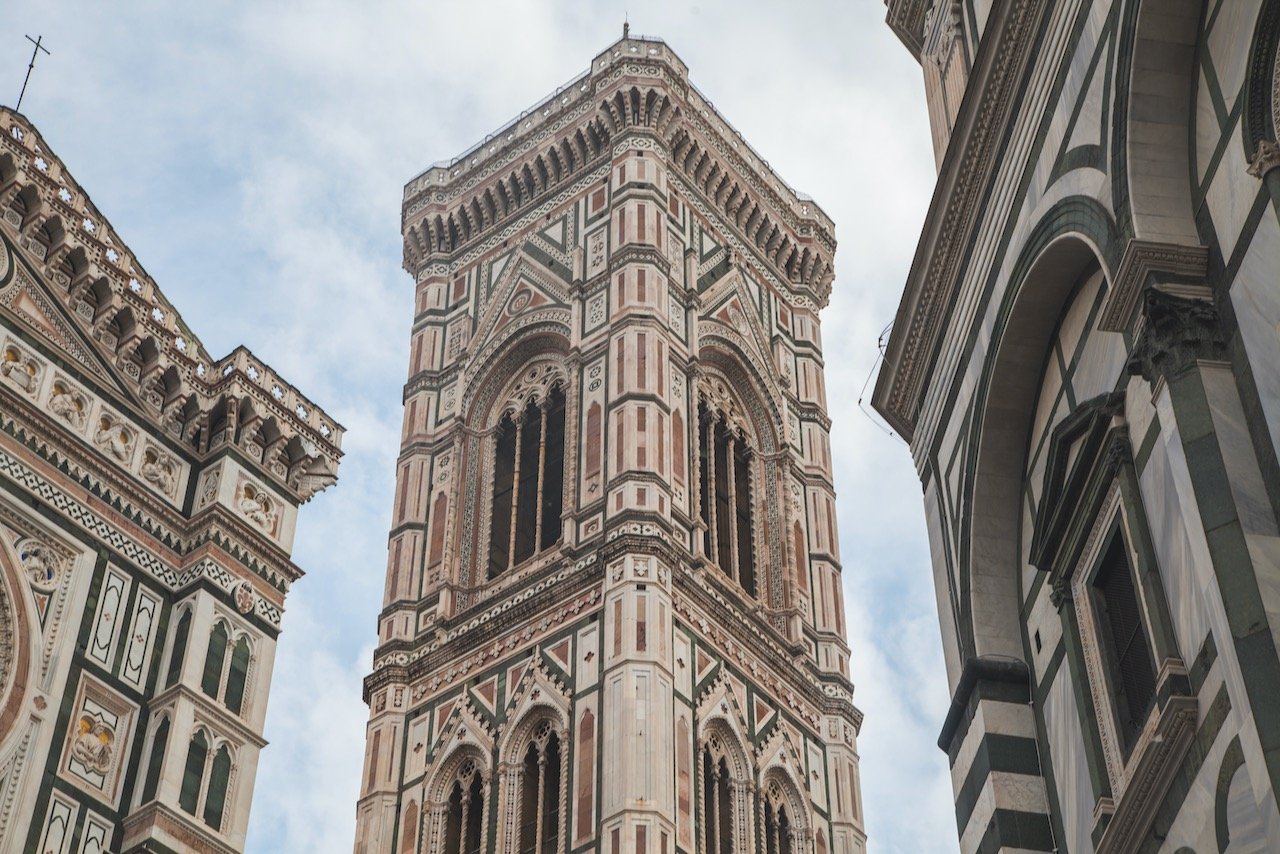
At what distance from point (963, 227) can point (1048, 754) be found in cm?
329

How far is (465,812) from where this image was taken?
24469 mm

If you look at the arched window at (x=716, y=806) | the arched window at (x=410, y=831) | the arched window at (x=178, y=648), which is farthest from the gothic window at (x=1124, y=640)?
the arched window at (x=410, y=831)

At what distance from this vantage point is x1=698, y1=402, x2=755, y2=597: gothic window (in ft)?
91.6

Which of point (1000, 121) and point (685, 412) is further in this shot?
point (685, 412)

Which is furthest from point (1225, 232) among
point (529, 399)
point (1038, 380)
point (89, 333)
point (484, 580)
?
point (529, 399)

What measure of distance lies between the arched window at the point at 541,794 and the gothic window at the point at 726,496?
14.5 feet

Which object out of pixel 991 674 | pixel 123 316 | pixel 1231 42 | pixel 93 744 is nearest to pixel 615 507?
pixel 123 316

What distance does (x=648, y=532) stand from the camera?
25375 mm

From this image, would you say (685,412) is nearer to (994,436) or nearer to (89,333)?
(89,333)

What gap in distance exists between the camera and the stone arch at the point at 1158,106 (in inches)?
326

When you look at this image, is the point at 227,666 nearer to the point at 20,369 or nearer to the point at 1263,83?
the point at 20,369

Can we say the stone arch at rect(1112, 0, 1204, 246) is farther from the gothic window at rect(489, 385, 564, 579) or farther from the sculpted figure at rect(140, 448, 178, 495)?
the gothic window at rect(489, 385, 564, 579)

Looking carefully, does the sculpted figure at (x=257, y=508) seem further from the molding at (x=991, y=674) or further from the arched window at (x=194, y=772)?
the molding at (x=991, y=674)

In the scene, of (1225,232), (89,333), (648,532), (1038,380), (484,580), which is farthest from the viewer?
(484,580)
